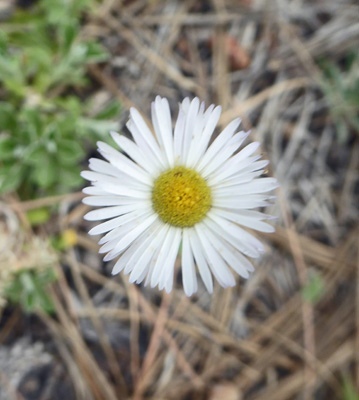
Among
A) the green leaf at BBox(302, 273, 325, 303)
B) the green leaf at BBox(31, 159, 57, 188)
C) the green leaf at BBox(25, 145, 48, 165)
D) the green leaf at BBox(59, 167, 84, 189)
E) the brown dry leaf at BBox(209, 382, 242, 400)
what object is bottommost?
the brown dry leaf at BBox(209, 382, 242, 400)

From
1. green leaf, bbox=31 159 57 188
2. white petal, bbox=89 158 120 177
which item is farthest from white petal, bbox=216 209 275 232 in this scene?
green leaf, bbox=31 159 57 188

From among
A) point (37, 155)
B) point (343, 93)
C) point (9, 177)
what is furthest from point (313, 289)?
point (9, 177)

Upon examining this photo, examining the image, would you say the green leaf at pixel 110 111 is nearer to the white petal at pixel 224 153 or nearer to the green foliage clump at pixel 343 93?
the white petal at pixel 224 153

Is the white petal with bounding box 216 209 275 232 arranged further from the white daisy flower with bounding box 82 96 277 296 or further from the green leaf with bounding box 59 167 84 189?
the green leaf with bounding box 59 167 84 189

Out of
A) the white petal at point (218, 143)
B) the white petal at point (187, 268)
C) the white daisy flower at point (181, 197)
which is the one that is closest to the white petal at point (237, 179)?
the white daisy flower at point (181, 197)

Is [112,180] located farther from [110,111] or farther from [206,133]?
[110,111]

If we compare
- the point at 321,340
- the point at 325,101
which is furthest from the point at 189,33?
the point at 321,340

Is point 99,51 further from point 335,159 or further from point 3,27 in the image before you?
point 335,159
